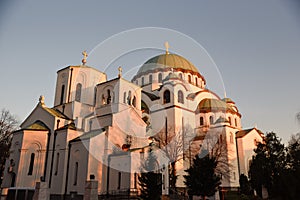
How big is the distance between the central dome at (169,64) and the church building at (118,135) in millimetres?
248

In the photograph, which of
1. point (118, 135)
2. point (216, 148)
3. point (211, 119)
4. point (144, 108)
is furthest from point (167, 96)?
point (118, 135)

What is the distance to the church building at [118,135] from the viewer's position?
2133cm

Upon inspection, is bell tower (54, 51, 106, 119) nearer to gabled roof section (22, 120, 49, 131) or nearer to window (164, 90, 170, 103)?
gabled roof section (22, 120, 49, 131)

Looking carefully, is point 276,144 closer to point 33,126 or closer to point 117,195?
point 117,195

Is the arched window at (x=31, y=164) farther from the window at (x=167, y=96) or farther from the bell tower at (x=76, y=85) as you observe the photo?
the window at (x=167, y=96)

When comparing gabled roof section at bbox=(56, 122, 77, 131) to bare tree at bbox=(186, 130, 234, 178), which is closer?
gabled roof section at bbox=(56, 122, 77, 131)

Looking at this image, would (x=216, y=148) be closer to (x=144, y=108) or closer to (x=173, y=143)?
(x=173, y=143)

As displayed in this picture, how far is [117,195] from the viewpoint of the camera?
65.5 feet

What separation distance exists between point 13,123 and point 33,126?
10.3m

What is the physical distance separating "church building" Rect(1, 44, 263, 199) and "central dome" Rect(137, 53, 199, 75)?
25 centimetres

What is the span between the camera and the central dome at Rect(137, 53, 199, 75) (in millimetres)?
38431

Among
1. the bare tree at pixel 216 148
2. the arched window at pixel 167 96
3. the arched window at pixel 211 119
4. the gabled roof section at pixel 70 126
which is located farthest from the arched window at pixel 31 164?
the arched window at pixel 211 119

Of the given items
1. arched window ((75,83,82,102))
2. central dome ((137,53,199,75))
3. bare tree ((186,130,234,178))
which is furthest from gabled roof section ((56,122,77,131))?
central dome ((137,53,199,75))

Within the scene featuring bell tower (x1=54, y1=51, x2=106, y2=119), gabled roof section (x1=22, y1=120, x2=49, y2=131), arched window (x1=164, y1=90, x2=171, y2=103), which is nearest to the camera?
gabled roof section (x1=22, y1=120, x2=49, y2=131)
